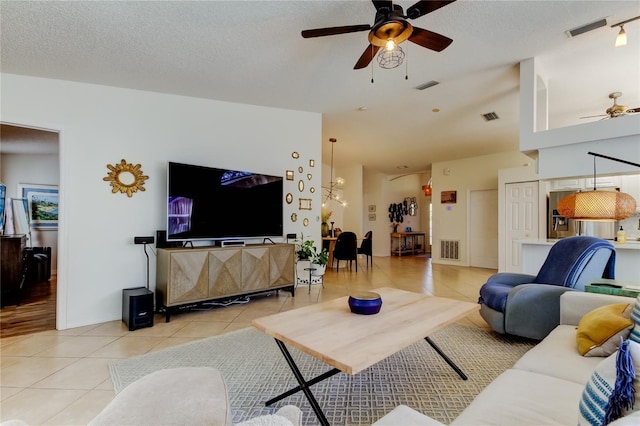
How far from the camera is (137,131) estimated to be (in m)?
3.54

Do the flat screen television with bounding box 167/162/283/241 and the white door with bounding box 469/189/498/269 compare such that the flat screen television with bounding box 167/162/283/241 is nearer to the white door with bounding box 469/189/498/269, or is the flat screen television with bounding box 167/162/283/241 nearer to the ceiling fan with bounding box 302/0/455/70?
the ceiling fan with bounding box 302/0/455/70

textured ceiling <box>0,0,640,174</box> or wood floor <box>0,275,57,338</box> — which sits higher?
textured ceiling <box>0,0,640,174</box>

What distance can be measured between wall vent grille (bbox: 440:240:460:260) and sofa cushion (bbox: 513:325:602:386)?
6336 millimetres

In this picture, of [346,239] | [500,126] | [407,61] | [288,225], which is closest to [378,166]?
[346,239]

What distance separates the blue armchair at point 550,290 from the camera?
7.95ft

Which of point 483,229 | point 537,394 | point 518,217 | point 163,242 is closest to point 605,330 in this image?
point 537,394

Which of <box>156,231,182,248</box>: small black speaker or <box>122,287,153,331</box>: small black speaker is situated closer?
<box>122,287,153,331</box>: small black speaker

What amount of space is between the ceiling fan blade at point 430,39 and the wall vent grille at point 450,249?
643cm

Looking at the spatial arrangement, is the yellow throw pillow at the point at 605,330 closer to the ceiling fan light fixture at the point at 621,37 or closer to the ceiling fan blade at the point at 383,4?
the ceiling fan blade at the point at 383,4

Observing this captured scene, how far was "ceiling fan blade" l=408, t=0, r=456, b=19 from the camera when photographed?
1.85 meters

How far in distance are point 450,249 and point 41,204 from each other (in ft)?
30.6

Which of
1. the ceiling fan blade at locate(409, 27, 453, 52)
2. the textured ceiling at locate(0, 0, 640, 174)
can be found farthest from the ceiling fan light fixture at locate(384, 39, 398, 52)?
the textured ceiling at locate(0, 0, 640, 174)

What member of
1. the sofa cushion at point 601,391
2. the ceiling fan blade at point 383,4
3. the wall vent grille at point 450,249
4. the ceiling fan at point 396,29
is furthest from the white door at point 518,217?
the sofa cushion at point 601,391

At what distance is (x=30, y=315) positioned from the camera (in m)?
3.42
